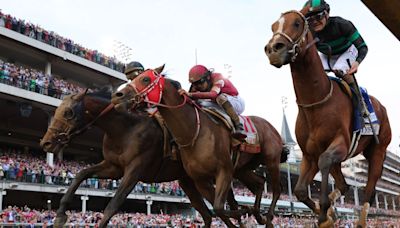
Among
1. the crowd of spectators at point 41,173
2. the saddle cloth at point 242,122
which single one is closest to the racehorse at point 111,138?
the saddle cloth at point 242,122

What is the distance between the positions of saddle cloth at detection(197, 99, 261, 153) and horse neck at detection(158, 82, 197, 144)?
1.71ft

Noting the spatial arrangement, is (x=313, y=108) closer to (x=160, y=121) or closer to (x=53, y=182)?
(x=160, y=121)

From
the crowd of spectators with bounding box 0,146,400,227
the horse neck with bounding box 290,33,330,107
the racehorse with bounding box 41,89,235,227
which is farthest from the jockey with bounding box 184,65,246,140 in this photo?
the crowd of spectators with bounding box 0,146,400,227

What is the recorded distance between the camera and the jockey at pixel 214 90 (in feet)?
21.9

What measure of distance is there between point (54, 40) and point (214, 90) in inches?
956

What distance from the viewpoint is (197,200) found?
7.64 m

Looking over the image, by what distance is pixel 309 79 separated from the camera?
4.69 meters

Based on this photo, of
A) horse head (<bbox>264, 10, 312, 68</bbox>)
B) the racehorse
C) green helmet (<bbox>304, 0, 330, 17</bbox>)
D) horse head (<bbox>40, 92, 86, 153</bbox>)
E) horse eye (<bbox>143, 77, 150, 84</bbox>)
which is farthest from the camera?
horse head (<bbox>40, 92, 86, 153</bbox>)

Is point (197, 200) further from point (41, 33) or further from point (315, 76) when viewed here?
point (41, 33)

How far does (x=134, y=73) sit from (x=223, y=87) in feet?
5.48

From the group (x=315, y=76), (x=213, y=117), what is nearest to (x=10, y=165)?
(x=213, y=117)

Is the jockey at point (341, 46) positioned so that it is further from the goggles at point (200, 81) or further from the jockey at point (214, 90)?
the goggles at point (200, 81)

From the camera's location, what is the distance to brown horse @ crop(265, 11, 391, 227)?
4211 millimetres

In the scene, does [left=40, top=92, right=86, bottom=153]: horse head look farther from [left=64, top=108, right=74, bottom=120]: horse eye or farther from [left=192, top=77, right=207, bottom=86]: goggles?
[left=192, top=77, right=207, bottom=86]: goggles
